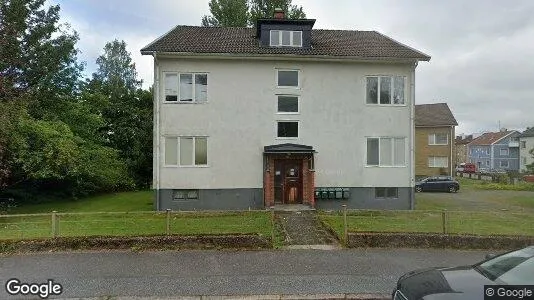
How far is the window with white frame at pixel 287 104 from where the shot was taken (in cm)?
1827

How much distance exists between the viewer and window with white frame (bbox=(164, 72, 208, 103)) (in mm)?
17656

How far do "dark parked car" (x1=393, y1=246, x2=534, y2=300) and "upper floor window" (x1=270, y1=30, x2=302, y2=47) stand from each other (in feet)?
49.5

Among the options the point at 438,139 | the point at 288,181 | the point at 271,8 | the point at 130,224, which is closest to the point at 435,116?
the point at 438,139

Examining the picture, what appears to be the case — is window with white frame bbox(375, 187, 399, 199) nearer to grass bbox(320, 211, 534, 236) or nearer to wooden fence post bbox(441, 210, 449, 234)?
grass bbox(320, 211, 534, 236)

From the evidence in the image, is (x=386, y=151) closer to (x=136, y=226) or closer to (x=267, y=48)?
(x=267, y=48)

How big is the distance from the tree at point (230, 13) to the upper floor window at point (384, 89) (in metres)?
19.3

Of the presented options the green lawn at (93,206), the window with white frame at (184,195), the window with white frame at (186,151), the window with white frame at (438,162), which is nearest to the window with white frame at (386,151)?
the window with white frame at (186,151)

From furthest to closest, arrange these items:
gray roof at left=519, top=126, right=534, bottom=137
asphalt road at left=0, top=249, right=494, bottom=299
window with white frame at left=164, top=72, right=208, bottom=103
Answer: gray roof at left=519, top=126, right=534, bottom=137, window with white frame at left=164, top=72, right=208, bottom=103, asphalt road at left=0, top=249, right=494, bottom=299

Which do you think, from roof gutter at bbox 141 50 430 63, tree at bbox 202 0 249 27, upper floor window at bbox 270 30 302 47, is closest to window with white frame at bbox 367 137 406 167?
roof gutter at bbox 141 50 430 63

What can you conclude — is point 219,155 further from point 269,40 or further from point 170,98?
point 269,40

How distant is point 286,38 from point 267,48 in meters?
1.32

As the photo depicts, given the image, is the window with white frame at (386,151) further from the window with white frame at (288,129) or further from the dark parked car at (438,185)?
the dark parked car at (438,185)

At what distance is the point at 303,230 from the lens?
485 inches

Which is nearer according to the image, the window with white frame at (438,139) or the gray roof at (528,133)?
the window with white frame at (438,139)
